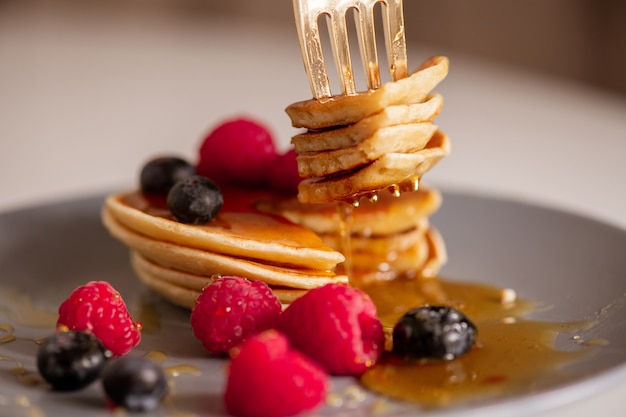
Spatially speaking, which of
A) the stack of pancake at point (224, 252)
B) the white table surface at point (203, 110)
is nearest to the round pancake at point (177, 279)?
the stack of pancake at point (224, 252)

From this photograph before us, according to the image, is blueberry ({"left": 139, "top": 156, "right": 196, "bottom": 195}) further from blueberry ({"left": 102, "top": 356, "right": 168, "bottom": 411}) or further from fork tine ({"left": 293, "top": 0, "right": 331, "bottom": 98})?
blueberry ({"left": 102, "top": 356, "right": 168, "bottom": 411})

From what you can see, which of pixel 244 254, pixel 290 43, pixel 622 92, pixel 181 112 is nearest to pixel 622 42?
pixel 622 92

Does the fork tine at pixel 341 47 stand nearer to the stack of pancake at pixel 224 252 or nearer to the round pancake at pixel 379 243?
the stack of pancake at pixel 224 252

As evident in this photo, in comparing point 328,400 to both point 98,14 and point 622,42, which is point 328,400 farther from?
point 98,14

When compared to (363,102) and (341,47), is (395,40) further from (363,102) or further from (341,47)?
(363,102)

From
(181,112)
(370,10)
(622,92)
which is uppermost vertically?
(370,10)
